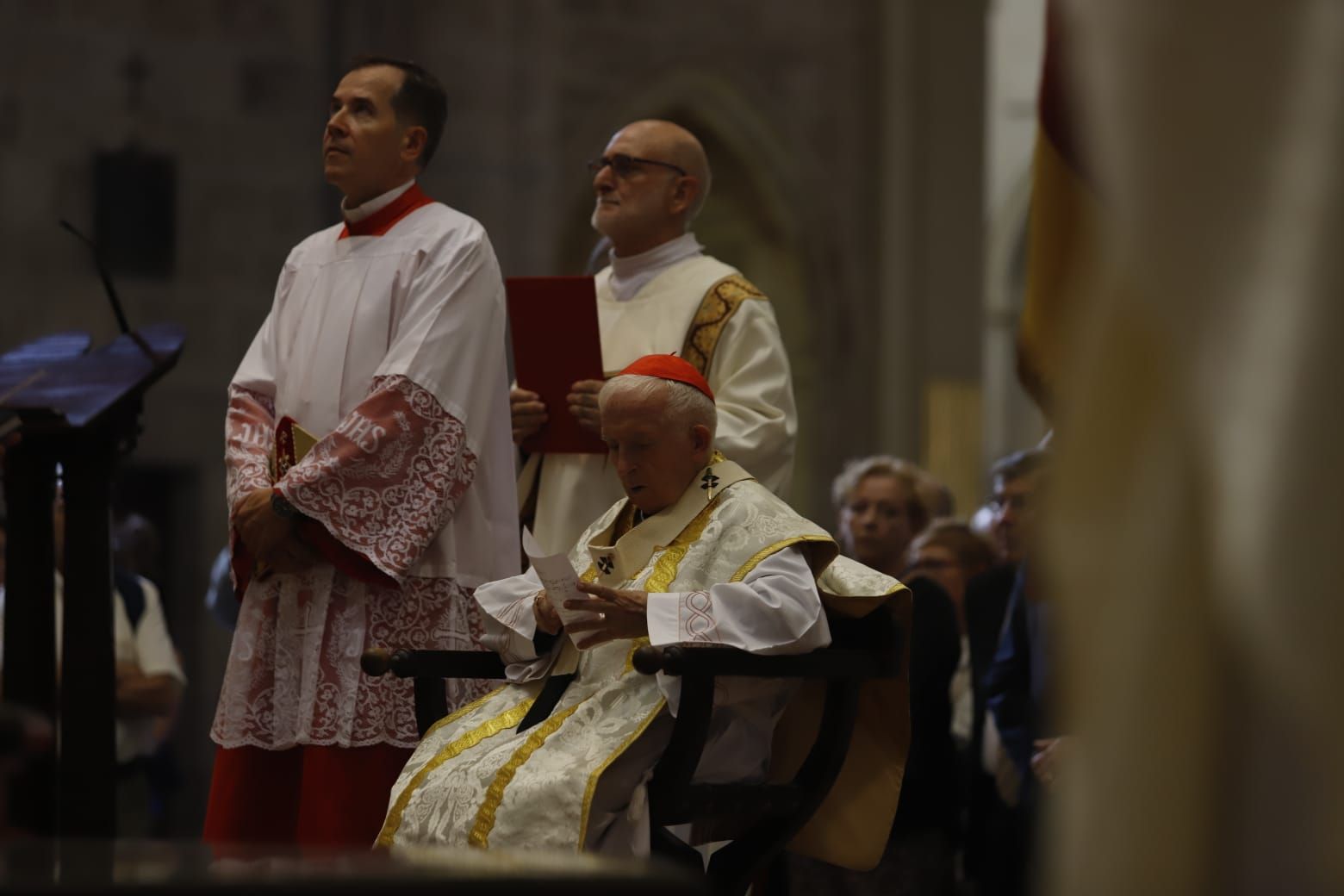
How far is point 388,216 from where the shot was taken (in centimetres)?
471

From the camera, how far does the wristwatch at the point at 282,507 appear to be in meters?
4.21

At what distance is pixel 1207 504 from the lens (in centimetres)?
91

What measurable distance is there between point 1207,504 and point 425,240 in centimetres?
384

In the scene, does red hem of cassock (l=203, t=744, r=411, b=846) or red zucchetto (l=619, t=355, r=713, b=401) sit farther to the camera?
red hem of cassock (l=203, t=744, r=411, b=846)

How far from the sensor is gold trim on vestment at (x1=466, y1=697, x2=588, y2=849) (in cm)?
357

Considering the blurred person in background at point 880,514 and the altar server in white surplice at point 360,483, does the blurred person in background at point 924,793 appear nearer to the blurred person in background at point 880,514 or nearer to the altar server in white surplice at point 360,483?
the blurred person in background at point 880,514

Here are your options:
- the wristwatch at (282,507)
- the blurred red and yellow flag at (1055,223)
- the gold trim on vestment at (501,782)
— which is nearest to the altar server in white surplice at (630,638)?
the gold trim on vestment at (501,782)

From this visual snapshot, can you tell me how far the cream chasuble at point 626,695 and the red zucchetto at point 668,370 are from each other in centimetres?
20

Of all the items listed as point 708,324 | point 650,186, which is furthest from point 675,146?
point 708,324

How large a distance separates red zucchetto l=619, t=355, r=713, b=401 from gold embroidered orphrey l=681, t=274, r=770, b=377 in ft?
3.07

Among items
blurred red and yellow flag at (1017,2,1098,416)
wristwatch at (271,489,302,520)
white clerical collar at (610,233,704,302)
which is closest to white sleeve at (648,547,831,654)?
wristwatch at (271,489,302,520)

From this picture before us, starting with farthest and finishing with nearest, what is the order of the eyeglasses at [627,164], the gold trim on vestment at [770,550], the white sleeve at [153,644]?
the white sleeve at [153,644]
the eyeglasses at [627,164]
the gold trim on vestment at [770,550]

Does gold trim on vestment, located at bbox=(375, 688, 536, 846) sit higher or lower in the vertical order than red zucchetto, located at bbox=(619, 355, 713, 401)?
lower

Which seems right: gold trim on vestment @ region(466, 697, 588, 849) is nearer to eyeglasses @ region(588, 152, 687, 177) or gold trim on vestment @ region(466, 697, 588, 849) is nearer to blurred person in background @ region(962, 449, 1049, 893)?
eyeglasses @ region(588, 152, 687, 177)
